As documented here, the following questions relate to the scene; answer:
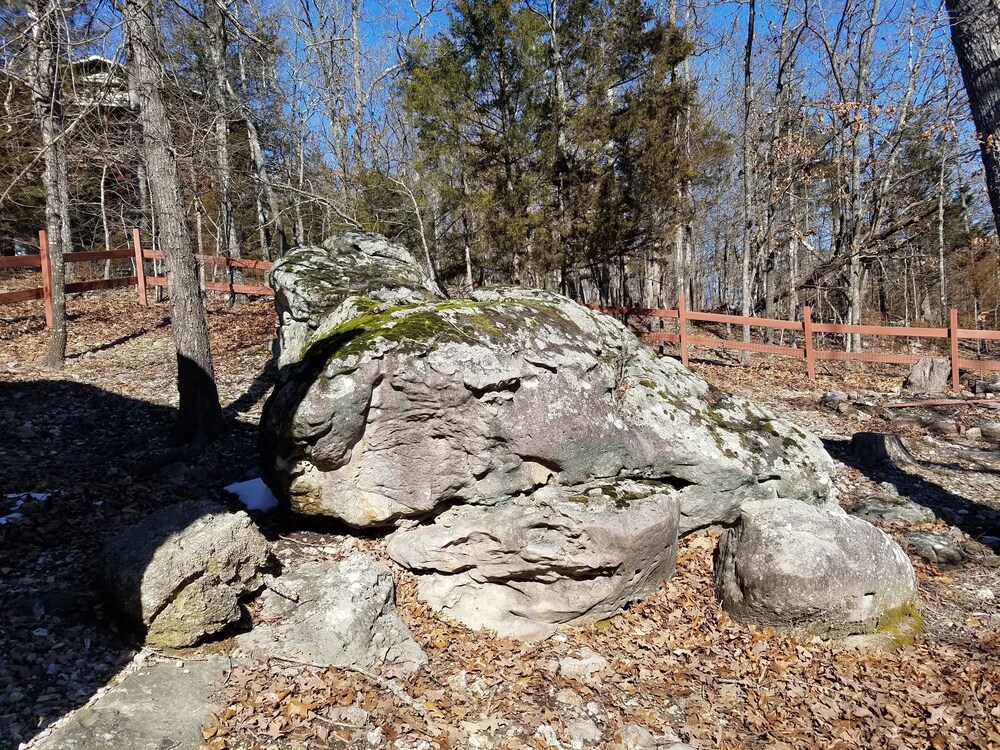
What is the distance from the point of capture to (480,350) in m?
4.55

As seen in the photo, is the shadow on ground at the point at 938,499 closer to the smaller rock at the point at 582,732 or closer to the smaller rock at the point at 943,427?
→ the smaller rock at the point at 943,427

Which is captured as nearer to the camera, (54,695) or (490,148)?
(54,695)

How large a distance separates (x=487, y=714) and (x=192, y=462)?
3931mm

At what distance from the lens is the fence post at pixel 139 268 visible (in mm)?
11867

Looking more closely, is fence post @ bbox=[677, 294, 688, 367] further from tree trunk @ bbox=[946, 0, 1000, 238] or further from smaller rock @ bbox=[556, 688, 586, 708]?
smaller rock @ bbox=[556, 688, 586, 708]

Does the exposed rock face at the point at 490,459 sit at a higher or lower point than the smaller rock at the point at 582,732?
higher

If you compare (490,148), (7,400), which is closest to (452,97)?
(490,148)

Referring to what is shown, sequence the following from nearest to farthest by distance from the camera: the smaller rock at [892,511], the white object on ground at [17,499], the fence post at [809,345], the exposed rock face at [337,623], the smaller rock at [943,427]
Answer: the exposed rock face at [337,623] → the white object on ground at [17,499] → the smaller rock at [892,511] → the smaller rock at [943,427] → the fence post at [809,345]

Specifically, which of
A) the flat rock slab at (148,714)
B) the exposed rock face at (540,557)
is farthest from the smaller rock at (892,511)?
the flat rock slab at (148,714)

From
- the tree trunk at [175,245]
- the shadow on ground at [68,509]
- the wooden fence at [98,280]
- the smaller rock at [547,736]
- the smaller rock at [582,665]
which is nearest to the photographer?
the shadow on ground at [68,509]

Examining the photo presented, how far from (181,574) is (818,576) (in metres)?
4.25

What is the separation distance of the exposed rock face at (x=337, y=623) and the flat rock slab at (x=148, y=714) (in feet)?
1.22

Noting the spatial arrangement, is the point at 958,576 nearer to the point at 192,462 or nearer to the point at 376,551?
the point at 376,551

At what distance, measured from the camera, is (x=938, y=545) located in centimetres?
539
